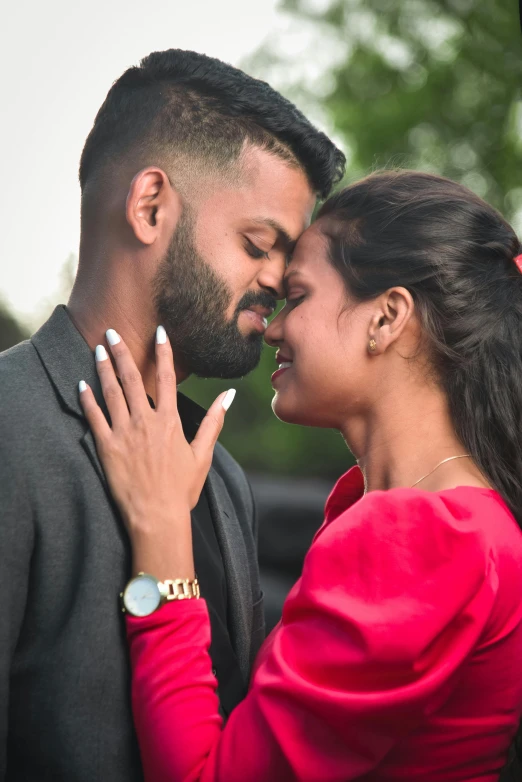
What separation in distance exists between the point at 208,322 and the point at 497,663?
1.10m

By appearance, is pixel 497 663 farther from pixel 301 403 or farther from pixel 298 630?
pixel 301 403

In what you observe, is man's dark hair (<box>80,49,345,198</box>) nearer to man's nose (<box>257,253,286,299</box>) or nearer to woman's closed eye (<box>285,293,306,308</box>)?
man's nose (<box>257,253,286,299</box>)

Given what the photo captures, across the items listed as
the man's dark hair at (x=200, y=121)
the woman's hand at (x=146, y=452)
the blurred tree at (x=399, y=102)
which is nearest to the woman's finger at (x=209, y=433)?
the woman's hand at (x=146, y=452)

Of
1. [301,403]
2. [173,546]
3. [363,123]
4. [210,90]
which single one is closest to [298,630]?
[173,546]

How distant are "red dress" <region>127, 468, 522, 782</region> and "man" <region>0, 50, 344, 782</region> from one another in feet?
0.44

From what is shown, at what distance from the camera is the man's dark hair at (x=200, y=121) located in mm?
2359

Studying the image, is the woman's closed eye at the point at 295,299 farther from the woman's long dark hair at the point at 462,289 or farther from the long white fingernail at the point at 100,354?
the long white fingernail at the point at 100,354

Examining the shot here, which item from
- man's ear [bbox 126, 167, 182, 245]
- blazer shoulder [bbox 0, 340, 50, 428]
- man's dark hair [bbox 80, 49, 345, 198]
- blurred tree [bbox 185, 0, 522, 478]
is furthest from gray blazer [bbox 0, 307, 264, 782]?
blurred tree [bbox 185, 0, 522, 478]

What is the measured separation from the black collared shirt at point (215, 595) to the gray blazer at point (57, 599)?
11.3 inches

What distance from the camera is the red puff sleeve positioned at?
1659 mm

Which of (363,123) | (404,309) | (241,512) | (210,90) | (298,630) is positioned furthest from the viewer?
(363,123)

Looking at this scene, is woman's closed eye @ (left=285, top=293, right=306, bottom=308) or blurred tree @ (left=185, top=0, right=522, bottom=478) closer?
woman's closed eye @ (left=285, top=293, right=306, bottom=308)

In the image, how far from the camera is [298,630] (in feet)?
5.79

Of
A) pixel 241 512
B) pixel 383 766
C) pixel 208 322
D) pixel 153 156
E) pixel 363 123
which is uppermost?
pixel 363 123
